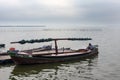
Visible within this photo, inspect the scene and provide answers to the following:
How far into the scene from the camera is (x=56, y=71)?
2991cm

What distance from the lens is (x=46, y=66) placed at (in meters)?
32.3

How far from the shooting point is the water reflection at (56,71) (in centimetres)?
2672

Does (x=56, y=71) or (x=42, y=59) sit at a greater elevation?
(x=42, y=59)

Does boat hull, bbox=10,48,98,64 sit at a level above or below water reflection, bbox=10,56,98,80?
above

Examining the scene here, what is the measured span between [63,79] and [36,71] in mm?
5471

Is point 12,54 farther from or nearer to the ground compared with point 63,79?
farther from the ground

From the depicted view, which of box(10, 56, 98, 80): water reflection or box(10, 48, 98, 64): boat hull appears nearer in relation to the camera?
box(10, 56, 98, 80): water reflection

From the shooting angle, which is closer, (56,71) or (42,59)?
(56,71)

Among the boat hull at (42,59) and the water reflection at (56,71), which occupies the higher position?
the boat hull at (42,59)

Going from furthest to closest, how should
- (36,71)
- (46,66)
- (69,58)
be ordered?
(69,58), (46,66), (36,71)

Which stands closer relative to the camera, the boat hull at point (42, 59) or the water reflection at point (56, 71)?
the water reflection at point (56, 71)

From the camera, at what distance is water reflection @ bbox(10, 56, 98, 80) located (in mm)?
26719

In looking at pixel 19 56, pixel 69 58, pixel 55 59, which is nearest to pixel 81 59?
pixel 69 58

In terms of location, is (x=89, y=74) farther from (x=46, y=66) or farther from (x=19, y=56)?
(x=19, y=56)
